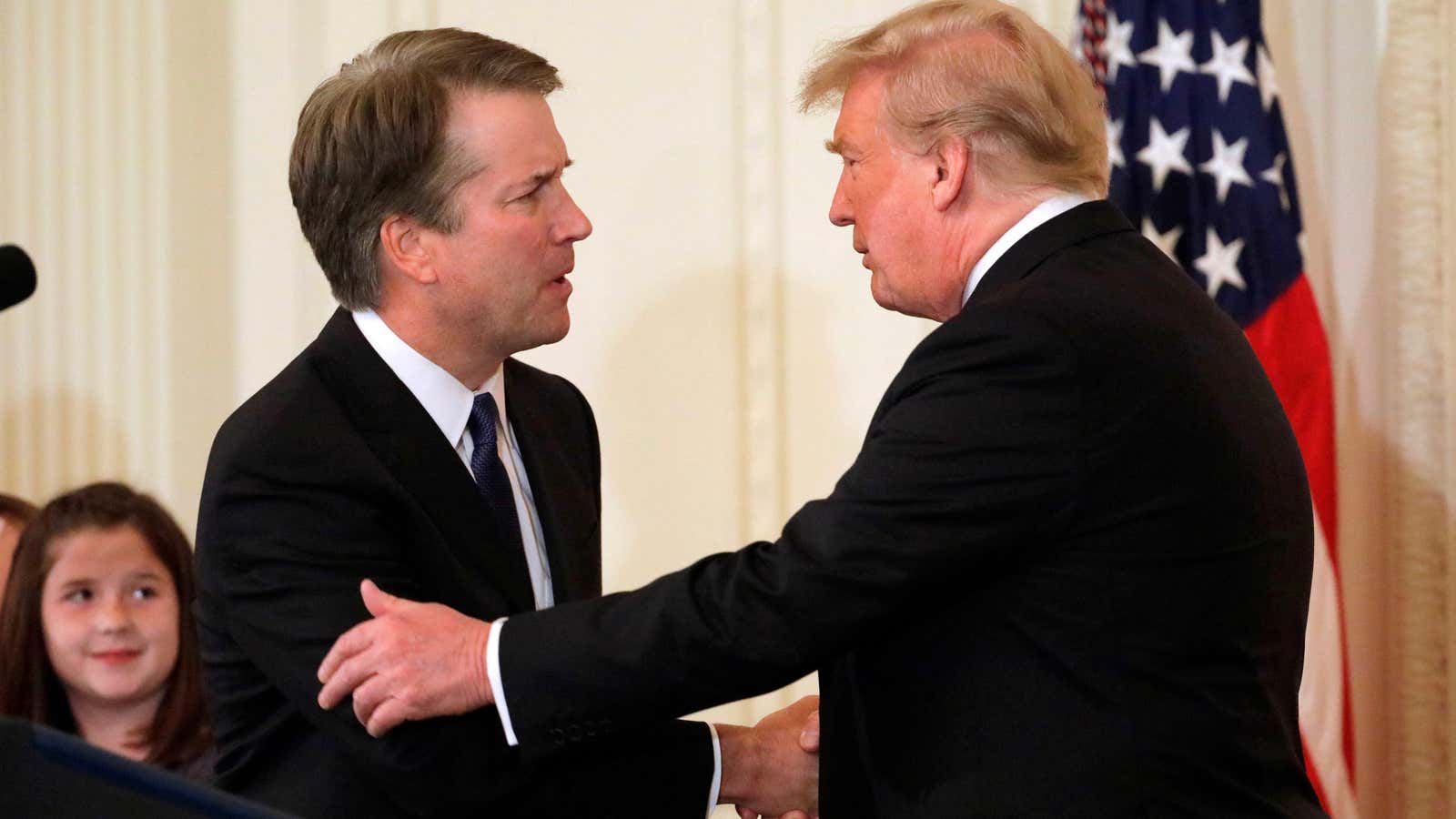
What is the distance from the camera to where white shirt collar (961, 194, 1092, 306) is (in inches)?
89.7

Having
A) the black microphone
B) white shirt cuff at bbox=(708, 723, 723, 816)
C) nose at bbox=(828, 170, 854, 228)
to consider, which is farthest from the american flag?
the black microphone

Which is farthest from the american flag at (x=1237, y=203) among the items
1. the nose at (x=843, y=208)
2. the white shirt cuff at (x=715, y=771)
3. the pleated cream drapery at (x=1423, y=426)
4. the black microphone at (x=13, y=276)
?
the black microphone at (x=13, y=276)

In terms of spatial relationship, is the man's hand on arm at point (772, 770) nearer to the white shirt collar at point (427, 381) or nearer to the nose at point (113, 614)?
the white shirt collar at point (427, 381)

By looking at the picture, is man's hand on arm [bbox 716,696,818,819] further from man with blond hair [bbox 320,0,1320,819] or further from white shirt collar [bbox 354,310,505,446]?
white shirt collar [bbox 354,310,505,446]

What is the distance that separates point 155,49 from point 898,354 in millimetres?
2335

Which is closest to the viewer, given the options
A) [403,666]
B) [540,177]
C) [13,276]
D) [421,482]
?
[13,276]

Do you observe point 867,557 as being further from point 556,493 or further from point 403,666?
point 556,493

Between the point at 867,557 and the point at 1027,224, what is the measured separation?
1.84 ft

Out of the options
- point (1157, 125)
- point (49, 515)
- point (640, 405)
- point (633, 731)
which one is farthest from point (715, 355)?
point (633, 731)

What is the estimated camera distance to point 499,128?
2.59m

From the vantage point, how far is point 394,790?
2277 millimetres

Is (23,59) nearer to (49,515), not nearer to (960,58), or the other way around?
(49,515)

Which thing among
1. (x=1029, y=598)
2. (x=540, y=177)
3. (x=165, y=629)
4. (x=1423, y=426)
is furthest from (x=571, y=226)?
(x=1423, y=426)

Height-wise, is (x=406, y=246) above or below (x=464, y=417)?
above
